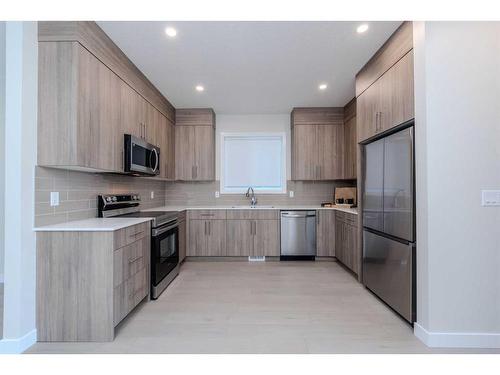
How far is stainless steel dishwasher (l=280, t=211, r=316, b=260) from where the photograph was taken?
418 cm

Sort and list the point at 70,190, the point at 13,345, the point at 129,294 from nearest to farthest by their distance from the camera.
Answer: the point at 13,345, the point at 129,294, the point at 70,190

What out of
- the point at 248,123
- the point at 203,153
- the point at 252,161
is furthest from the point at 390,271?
the point at 248,123

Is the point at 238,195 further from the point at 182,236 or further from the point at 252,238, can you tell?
the point at 182,236

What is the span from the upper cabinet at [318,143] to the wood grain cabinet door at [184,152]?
1802 millimetres

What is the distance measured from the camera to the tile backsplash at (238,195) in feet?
15.6

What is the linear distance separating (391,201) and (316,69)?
1.73 meters

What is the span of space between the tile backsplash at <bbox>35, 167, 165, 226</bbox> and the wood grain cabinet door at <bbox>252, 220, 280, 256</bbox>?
2038mm

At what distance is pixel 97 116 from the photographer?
2295mm

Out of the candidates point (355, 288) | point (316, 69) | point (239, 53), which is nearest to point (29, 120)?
point (239, 53)

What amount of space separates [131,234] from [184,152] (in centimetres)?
248

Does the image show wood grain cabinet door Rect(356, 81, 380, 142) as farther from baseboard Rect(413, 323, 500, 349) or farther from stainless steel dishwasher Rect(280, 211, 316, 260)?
baseboard Rect(413, 323, 500, 349)

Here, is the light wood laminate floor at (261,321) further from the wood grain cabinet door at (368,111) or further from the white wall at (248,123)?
the white wall at (248,123)

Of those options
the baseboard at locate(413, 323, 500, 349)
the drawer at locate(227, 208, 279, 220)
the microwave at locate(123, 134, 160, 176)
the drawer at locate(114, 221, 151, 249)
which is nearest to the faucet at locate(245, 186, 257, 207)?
the drawer at locate(227, 208, 279, 220)

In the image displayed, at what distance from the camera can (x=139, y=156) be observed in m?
3.01
